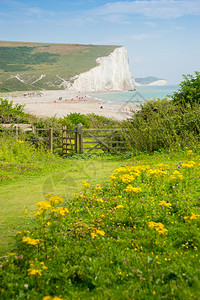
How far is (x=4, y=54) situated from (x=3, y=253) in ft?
614

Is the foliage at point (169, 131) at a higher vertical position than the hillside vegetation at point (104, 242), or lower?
higher

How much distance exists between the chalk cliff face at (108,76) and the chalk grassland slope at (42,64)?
4.70 metres

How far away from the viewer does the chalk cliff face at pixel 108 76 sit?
12269 cm

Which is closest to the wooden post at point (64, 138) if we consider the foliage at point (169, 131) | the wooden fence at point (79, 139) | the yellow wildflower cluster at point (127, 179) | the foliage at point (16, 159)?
the wooden fence at point (79, 139)

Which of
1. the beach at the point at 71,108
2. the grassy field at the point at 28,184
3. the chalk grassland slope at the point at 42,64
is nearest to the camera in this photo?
the grassy field at the point at 28,184

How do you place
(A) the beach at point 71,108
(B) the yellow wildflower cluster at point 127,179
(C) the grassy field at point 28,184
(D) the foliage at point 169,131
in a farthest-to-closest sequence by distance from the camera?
1. (A) the beach at point 71,108
2. (D) the foliage at point 169,131
3. (C) the grassy field at point 28,184
4. (B) the yellow wildflower cluster at point 127,179

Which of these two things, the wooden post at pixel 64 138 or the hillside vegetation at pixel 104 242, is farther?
Answer: the wooden post at pixel 64 138

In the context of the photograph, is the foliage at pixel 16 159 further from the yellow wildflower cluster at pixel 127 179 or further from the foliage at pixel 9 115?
the yellow wildflower cluster at pixel 127 179

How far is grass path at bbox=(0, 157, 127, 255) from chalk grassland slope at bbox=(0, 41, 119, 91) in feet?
319

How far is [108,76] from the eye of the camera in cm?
13625

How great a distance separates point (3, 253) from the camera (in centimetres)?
405

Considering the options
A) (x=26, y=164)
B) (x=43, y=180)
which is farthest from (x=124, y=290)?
(x=26, y=164)

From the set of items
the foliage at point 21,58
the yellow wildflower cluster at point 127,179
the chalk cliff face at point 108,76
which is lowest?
the yellow wildflower cluster at point 127,179

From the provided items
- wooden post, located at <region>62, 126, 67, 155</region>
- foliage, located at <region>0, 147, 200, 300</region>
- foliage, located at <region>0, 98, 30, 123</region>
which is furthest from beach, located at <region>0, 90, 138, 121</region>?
foliage, located at <region>0, 147, 200, 300</region>
